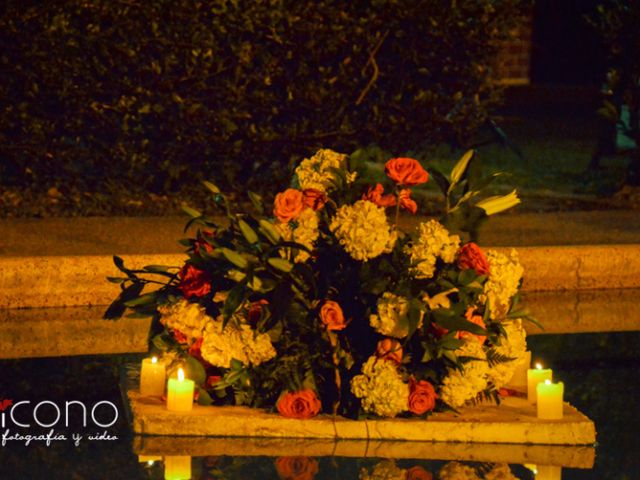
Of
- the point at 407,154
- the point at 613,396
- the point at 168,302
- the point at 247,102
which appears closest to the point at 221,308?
the point at 168,302

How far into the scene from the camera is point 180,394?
5.65m

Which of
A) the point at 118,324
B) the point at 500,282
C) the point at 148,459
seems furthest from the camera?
the point at 118,324

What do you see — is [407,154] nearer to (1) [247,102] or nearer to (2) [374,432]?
(1) [247,102]

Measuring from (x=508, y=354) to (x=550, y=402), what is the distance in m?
0.26

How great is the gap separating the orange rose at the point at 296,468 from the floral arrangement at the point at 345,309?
0.27 m

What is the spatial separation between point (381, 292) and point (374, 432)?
1.55 feet

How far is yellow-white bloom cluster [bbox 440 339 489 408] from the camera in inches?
221

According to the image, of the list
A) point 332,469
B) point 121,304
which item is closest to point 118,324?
point 121,304

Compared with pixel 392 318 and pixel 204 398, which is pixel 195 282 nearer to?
pixel 204 398

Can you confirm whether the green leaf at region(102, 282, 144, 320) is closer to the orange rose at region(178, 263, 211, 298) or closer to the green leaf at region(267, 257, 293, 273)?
the orange rose at region(178, 263, 211, 298)

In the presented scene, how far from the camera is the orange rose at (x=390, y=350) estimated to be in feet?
18.3

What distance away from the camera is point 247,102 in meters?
10.3

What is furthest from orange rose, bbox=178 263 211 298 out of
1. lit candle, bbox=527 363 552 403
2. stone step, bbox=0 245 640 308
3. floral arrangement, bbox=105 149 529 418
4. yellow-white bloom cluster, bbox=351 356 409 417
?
stone step, bbox=0 245 640 308

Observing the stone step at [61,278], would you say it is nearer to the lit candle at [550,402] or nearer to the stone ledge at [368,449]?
the stone ledge at [368,449]
